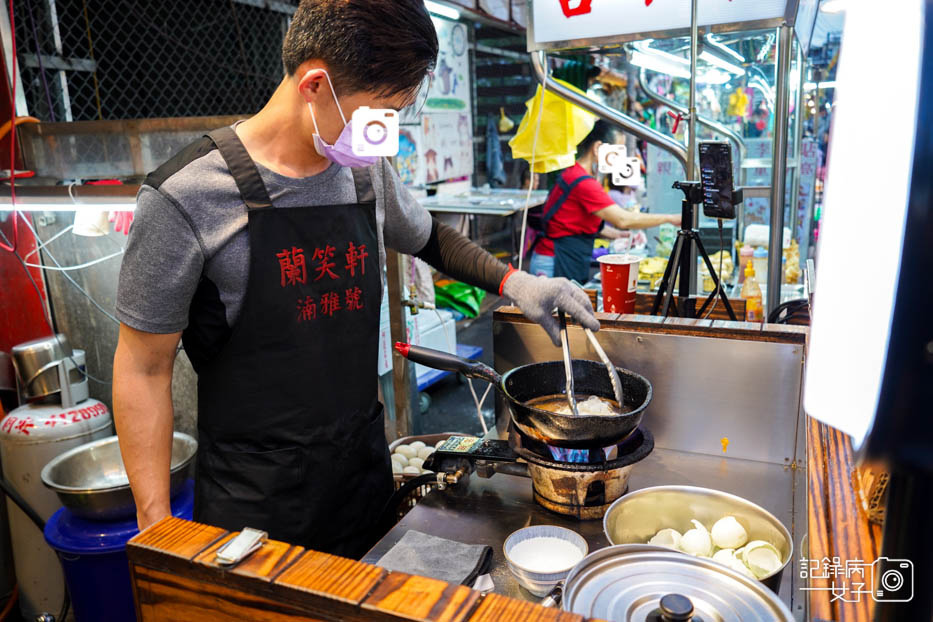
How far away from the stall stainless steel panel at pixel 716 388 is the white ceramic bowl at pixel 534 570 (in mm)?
635

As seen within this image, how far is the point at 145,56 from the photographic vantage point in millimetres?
4297

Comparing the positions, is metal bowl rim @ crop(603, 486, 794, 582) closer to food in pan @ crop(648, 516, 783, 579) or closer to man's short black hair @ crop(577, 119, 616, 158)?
food in pan @ crop(648, 516, 783, 579)

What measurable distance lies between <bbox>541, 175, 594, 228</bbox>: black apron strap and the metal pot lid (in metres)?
3.49

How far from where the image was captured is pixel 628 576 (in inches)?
39.7

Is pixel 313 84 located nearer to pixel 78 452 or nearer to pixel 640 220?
pixel 78 452

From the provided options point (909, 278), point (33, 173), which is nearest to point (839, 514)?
point (909, 278)

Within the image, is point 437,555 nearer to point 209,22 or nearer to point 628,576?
point 628,576

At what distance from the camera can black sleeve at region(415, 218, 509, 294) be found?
184cm

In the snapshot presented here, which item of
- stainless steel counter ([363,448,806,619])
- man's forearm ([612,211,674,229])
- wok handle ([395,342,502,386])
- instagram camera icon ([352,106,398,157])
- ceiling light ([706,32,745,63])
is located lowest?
stainless steel counter ([363,448,806,619])

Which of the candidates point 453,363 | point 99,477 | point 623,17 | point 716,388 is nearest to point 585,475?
point 453,363

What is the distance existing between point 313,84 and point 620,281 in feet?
3.85

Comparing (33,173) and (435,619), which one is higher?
(33,173)

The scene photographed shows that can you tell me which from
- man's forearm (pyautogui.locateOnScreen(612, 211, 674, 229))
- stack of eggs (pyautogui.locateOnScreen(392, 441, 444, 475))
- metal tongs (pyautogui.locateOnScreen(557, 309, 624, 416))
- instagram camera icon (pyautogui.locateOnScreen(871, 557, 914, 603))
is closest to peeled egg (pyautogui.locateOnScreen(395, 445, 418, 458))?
stack of eggs (pyautogui.locateOnScreen(392, 441, 444, 475))

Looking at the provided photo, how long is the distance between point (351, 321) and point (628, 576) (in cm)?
86
